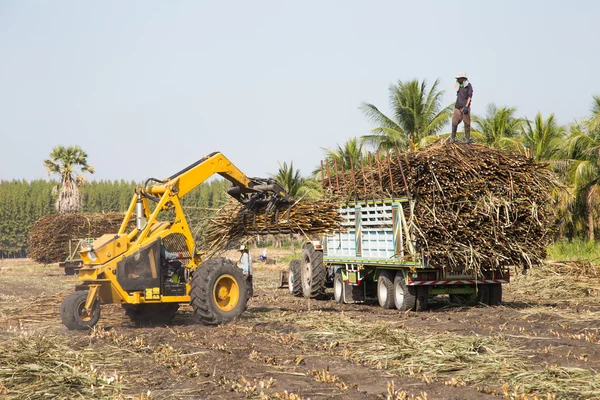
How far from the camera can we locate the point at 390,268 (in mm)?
17328

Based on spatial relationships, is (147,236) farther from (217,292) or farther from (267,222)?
(267,222)

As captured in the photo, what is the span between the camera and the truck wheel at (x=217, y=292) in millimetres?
13641

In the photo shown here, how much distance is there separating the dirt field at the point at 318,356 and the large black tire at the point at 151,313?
22cm

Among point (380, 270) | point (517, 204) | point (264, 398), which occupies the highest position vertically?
point (517, 204)

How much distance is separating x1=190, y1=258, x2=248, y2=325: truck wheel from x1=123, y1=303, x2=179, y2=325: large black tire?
118 cm

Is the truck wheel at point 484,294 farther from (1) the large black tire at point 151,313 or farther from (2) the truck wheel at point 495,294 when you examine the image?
(1) the large black tire at point 151,313

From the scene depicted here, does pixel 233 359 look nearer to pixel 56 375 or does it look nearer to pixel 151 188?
pixel 56 375

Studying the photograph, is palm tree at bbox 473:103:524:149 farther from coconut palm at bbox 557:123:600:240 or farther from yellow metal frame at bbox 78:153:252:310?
yellow metal frame at bbox 78:153:252:310

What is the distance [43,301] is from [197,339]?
8.28 m

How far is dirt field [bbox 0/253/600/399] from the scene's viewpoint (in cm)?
808

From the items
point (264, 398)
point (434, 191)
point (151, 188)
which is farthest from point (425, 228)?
point (264, 398)

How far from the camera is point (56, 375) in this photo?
336 inches

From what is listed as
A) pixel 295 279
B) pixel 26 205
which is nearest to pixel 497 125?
pixel 295 279

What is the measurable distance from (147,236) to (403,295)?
241 inches
